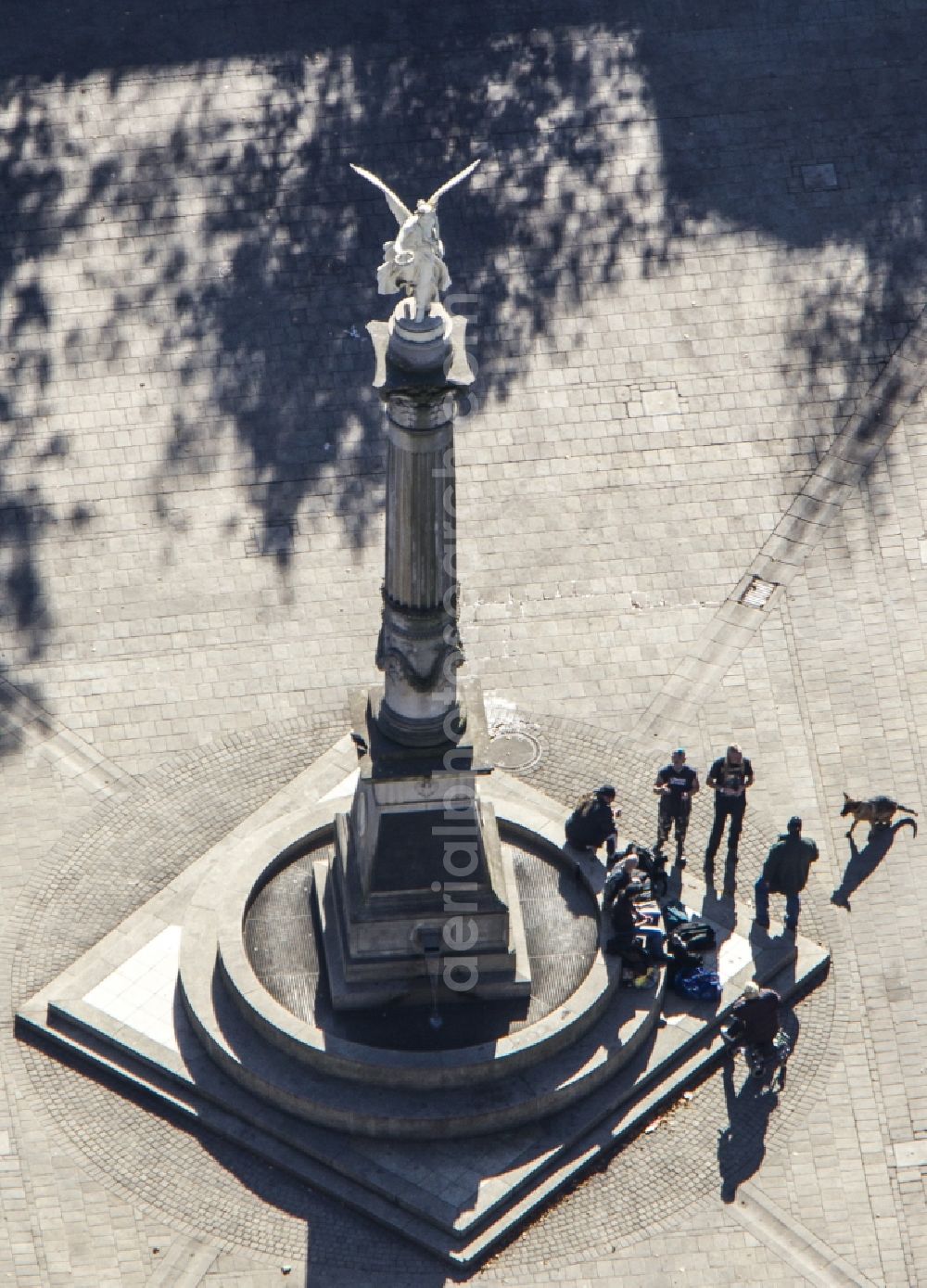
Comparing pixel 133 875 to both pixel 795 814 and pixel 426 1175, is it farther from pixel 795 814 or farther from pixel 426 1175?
pixel 795 814

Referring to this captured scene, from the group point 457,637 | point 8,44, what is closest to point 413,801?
point 457,637

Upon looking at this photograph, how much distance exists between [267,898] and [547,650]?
5134 millimetres

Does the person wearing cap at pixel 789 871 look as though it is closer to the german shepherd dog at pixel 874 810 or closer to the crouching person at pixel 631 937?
the german shepherd dog at pixel 874 810

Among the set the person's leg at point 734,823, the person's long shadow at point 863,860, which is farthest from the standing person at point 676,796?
the person's long shadow at point 863,860

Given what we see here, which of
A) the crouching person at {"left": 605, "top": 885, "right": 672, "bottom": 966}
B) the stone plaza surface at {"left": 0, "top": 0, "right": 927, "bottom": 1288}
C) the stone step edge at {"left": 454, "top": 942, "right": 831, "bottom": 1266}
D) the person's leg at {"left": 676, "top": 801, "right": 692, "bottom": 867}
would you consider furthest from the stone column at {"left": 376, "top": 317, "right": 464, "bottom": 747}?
the stone plaza surface at {"left": 0, "top": 0, "right": 927, "bottom": 1288}

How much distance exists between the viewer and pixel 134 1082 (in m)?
25.5

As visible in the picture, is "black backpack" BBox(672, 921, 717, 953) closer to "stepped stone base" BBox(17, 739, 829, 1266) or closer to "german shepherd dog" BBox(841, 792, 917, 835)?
"stepped stone base" BBox(17, 739, 829, 1266)

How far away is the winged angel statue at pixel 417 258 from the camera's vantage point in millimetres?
21844

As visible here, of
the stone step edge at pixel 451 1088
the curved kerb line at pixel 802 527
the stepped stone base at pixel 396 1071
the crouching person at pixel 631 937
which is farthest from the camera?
the curved kerb line at pixel 802 527

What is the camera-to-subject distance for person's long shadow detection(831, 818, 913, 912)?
A: 27453 millimetres

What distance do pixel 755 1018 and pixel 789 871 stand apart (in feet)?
5.96

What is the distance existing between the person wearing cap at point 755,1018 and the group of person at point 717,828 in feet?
4.58

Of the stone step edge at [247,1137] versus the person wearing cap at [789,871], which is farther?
the person wearing cap at [789,871]

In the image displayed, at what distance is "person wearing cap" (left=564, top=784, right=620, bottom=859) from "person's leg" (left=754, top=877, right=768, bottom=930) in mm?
1500
